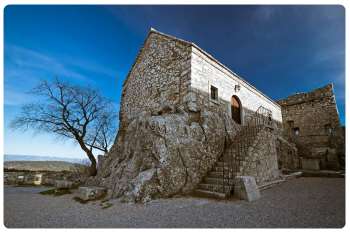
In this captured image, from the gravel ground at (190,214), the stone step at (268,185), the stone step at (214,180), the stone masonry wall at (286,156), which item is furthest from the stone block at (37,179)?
the stone masonry wall at (286,156)

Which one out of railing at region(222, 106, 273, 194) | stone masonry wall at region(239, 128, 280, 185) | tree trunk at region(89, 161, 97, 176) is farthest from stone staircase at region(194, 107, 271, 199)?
tree trunk at region(89, 161, 97, 176)

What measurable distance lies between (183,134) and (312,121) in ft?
52.7

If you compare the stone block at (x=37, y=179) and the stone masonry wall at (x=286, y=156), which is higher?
the stone masonry wall at (x=286, y=156)

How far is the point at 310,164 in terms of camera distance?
10.4m

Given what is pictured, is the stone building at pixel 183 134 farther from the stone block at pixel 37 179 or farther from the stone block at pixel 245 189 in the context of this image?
the stone block at pixel 37 179

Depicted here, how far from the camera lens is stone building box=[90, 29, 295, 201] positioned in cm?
511

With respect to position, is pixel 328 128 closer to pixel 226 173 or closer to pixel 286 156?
pixel 286 156

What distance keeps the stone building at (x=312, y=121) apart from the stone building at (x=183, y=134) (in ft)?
15.8

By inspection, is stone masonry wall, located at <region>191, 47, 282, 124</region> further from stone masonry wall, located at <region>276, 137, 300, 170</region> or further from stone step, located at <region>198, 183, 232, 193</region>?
stone step, located at <region>198, 183, 232, 193</region>

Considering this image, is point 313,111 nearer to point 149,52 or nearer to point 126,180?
point 149,52

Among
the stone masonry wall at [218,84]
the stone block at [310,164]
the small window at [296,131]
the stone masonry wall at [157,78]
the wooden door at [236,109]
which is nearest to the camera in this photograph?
the stone masonry wall at [218,84]

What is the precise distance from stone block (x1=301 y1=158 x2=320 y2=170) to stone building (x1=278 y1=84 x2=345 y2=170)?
1.71 metres

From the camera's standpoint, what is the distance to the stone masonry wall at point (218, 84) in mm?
8380

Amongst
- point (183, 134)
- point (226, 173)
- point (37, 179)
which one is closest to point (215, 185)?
point (226, 173)
